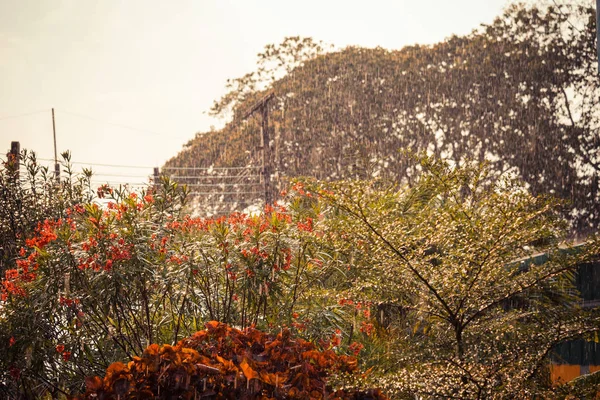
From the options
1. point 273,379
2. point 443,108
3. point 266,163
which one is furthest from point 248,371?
point 443,108

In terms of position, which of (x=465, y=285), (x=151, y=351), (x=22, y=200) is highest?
(x=22, y=200)

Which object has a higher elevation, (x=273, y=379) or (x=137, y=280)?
(x=137, y=280)

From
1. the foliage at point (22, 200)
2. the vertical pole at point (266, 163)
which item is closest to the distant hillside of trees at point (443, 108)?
the vertical pole at point (266, 163)

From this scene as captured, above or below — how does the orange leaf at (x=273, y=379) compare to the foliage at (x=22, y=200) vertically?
below

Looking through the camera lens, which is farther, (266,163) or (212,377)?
(266,163)

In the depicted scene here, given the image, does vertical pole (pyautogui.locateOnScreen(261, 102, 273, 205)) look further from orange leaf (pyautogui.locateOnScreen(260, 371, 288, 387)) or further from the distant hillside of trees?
orange leaf (pyautogui.locateOnScreen(260, 371, 288, 387))

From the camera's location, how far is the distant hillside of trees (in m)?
15.0

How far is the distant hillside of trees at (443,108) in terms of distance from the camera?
49.1 ft

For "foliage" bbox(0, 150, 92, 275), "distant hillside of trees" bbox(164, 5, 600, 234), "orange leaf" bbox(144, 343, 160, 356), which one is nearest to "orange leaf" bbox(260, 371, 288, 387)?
"orange leaf" bbox(144, 343, 160, 356)

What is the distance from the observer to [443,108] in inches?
670

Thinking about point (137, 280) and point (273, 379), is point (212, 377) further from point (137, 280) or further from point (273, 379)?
point (137, 280)

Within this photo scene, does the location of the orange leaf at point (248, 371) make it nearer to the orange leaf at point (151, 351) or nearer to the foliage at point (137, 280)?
the orange leaf at point (151, 351)

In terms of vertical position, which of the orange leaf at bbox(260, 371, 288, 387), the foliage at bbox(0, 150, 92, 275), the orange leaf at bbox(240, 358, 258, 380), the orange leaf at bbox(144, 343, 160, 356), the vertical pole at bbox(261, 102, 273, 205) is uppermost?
the vertical pole at bbox(261, 102, 273, 205)

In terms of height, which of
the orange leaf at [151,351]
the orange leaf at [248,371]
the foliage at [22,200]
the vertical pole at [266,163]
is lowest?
the orange leaf at [248,371]
